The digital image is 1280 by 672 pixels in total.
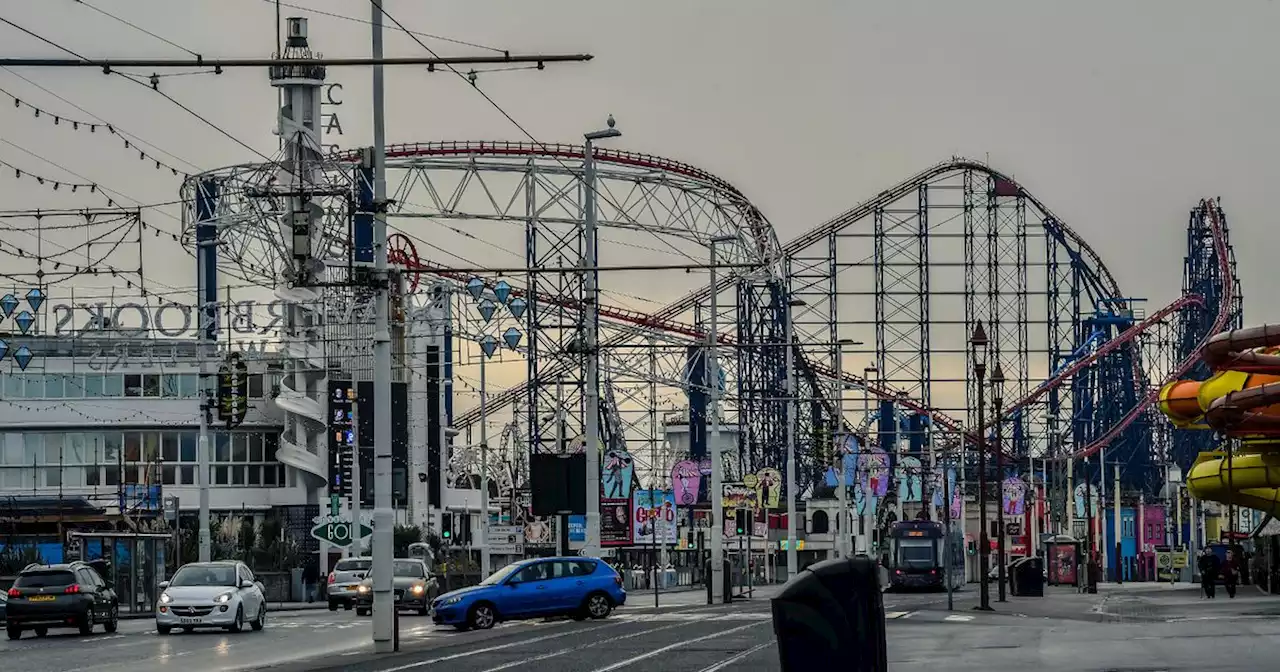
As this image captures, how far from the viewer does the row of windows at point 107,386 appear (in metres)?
99.9

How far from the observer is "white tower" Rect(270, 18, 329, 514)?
84.2 meters

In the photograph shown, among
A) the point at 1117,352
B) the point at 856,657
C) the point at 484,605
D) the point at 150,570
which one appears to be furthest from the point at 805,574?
the point at 1117,352

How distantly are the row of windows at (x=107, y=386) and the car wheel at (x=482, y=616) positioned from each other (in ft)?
184

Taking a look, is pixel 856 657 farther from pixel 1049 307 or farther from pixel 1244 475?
A: pixel 1049 307

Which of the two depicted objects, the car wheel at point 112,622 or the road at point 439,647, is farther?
the car wheel at point 112,622

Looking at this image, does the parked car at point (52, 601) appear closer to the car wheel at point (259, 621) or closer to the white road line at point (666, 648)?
the car wheel at point (259, 621)

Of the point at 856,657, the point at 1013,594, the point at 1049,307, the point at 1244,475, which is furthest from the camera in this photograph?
the point at 1049,307

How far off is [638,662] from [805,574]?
1457 centimetres

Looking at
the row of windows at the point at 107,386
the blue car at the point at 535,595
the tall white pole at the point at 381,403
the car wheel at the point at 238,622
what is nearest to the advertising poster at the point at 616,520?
the row of windows at the point at 107,386

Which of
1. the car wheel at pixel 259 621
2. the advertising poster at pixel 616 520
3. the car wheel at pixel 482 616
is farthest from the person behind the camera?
the advertising poster at pixel 616 520

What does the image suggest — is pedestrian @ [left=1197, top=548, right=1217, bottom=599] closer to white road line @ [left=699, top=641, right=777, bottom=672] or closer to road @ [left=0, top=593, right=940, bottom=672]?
road @ [left=0, top=593, right=940, bottom=672]

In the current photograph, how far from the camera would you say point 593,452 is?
174ft

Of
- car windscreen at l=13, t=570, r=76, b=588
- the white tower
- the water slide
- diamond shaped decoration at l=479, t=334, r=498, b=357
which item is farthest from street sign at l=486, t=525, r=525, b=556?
car windscreen at l=13, t=570, r=76, b=588

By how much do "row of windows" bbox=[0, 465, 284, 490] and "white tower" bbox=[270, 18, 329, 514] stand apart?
220 centimetres
